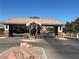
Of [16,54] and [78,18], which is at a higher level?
[78,18]

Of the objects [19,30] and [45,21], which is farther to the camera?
[19,30]

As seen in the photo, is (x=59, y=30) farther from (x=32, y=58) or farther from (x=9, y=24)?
(x=32, y=58)

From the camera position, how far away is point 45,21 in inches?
2363

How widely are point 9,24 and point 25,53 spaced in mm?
43044

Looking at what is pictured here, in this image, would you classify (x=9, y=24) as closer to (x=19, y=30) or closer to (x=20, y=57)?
(x=19, y=30)

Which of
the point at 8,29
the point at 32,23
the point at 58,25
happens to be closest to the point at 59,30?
the point at 58,25

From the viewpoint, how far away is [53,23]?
58.7 meters

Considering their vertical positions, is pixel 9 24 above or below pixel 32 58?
above

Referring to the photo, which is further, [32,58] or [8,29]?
[8,29]

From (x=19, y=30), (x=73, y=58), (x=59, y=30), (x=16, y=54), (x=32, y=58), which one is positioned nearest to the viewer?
(x=16, y=54)

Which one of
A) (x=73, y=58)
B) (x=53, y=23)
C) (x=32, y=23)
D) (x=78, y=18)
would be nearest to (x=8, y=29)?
(x=32, y=23)

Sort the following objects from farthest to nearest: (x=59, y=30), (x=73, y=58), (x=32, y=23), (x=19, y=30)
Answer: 1. (x=19, y=30)
2. (x=59, y=30)
3. (x=32, y=23)
4. (x=73, y=58)

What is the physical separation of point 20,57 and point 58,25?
145ft

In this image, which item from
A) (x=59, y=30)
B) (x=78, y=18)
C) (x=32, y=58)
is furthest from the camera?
(x=78, y=18)
